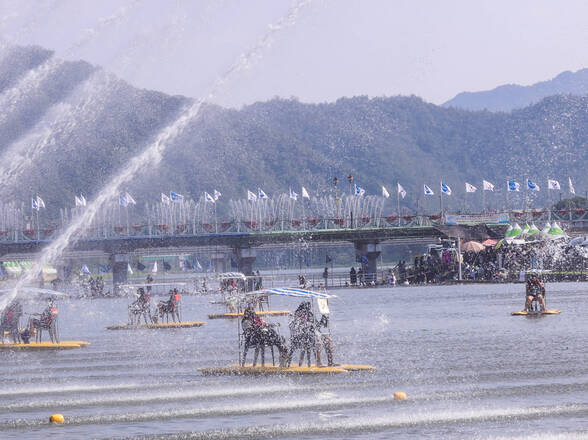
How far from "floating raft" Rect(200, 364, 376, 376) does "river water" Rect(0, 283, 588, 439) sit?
524 mm

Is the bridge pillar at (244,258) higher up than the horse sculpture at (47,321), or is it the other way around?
the bridge pillar at (244,258)

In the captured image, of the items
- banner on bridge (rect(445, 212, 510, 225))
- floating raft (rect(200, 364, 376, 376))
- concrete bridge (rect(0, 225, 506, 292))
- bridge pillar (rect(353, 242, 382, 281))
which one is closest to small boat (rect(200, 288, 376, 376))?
floating raft (rect(200, 364, 376, 376))

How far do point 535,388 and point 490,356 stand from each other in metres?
9.98

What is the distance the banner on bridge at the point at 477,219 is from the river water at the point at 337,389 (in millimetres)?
84837

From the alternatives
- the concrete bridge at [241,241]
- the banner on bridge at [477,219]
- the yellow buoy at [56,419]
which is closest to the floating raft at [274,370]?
the yellow buoy at [56,419]

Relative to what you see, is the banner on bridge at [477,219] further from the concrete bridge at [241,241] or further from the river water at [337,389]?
the river water at [337,389]

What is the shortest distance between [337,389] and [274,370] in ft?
15.7

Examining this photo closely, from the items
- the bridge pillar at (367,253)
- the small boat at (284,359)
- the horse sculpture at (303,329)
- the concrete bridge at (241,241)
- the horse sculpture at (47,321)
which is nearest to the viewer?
the horse sculpture at (303,329)

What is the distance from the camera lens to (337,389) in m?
35.2

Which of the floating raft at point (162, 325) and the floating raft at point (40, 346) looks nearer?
the floating raft at point (40, 346)

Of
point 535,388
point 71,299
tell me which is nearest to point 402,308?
point 535,388

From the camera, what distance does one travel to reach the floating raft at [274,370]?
128ft

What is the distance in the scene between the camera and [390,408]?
1228 inches

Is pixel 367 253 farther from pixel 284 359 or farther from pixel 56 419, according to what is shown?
pixel 56 419
